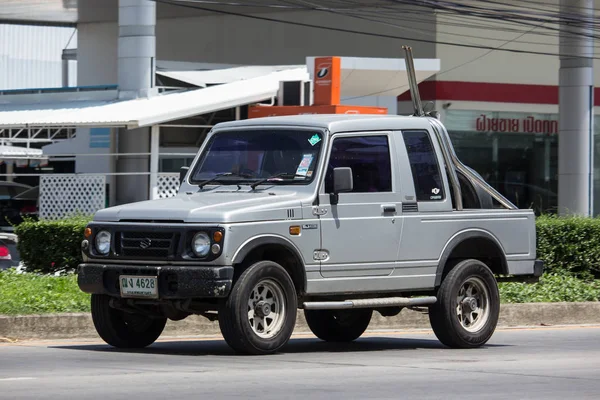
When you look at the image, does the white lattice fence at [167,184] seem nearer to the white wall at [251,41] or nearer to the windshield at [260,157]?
the white wall at [251,41]

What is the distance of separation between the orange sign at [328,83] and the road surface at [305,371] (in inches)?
544

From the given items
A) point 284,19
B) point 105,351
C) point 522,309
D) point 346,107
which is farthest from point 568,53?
point 105,351

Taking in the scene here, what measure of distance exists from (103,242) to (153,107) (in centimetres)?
1678

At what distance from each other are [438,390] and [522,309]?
267 inches

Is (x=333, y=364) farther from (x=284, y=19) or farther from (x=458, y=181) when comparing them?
(x=284, y=19)

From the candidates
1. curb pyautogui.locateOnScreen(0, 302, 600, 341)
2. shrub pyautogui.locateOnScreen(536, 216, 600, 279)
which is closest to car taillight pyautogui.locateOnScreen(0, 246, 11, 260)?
curb pyautogui.locateOnScreen(0, 302, 600, 341)

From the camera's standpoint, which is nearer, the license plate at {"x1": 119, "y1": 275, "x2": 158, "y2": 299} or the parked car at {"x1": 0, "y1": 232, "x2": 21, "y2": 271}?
the license plate at {"x1": 119, "y1": 275, "x2": 158, "y2": 299}

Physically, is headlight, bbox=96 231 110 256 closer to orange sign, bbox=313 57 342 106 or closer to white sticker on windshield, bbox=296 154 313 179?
white sticker on windshield, bbox=296 154 313 179

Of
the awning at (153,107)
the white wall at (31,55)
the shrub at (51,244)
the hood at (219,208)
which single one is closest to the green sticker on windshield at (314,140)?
the hood at (219,208)

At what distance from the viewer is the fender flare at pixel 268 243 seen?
10453 millimetres

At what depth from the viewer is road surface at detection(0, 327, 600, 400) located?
8.57 metres

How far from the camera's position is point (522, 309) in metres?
15.4

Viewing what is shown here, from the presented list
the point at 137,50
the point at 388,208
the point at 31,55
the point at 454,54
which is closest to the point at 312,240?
the point at 388,208

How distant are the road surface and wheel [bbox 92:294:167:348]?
13 centimetres
